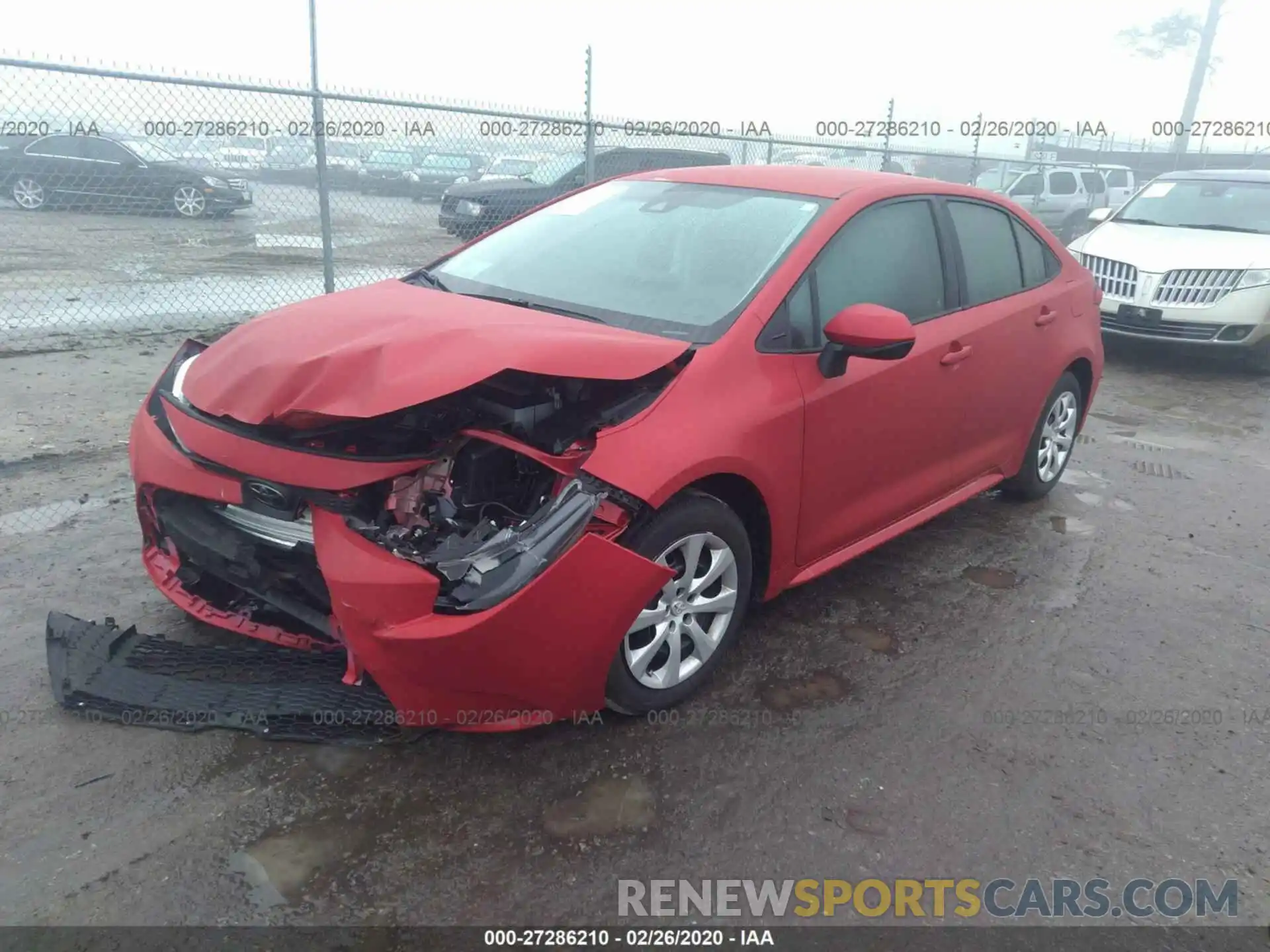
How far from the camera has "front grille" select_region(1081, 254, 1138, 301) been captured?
27.0 ft

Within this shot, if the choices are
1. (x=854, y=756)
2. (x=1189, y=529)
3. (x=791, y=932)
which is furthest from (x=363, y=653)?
(x=1189, y=529)

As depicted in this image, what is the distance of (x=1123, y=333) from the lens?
832cm

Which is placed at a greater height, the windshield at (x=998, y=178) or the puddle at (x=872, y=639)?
the windshield at (x=998, y=178)

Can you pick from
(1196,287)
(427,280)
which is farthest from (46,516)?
(1196,287)

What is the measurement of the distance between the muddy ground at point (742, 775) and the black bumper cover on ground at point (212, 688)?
0.06m

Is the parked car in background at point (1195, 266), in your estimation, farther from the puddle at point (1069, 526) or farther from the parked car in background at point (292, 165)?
the parked car in background at point (292, 165)

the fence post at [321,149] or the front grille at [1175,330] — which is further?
the front grille at [1175,330]

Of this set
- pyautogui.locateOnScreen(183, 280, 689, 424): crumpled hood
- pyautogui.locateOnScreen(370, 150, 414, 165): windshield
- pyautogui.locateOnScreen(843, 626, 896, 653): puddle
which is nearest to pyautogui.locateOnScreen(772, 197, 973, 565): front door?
pyautogui.locateOnScreen(843, 626, 896, 653): puddle

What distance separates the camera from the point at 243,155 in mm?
9352

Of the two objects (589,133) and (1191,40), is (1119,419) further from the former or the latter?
(1191,40)

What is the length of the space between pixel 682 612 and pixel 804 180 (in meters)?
1.88

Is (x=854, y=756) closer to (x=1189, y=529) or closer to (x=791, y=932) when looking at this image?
(x=791, y=932)

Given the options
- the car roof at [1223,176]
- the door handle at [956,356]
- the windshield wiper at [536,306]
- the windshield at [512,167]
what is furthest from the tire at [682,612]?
the windshield at [512,167]

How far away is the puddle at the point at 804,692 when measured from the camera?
308 centimetres
